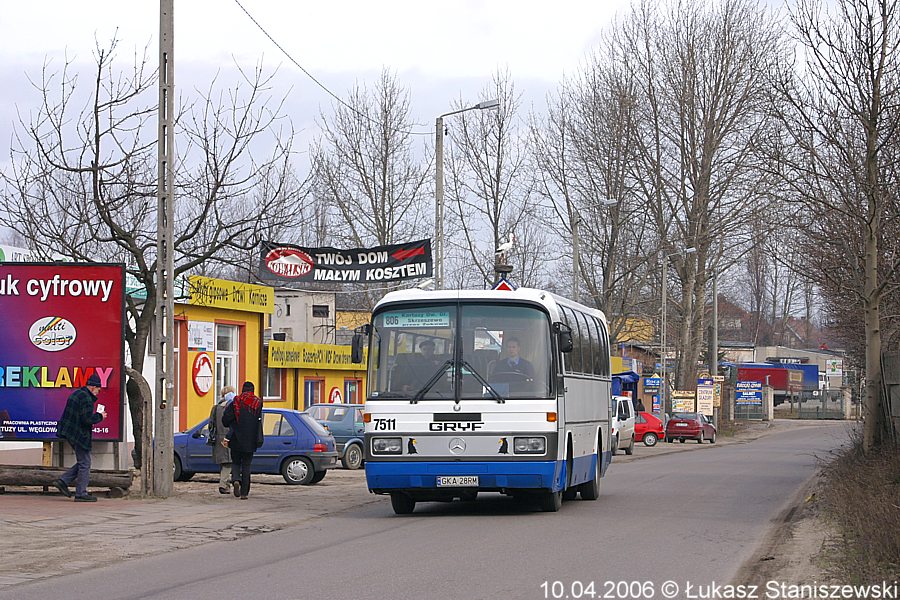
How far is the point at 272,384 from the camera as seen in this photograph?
41.7 metres

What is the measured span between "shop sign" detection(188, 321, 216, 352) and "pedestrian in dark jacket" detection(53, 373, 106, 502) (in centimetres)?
1633

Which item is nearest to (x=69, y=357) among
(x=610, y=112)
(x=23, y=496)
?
(x=23, y=496)

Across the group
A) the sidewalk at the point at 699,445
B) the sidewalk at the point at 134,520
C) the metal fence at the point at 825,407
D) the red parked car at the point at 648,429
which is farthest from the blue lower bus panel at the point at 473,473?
the metal fence at the point at 825,407

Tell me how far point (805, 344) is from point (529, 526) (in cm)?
13961

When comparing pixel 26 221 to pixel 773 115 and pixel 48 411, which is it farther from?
pixel 773 115

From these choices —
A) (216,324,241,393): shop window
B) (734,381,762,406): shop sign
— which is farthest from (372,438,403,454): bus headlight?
(734,381,762,406): shop sign

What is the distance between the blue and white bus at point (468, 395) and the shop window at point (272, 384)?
80.1ft

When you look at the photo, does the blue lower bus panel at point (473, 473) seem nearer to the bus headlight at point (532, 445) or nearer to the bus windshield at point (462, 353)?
the bus headlight at point (532, 445)

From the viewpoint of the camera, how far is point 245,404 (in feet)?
62.3

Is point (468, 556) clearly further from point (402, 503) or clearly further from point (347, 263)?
point (347, 263)

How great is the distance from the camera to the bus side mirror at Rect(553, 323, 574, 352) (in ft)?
53.6

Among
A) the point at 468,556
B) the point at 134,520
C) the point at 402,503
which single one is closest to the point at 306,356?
the point at 402,503

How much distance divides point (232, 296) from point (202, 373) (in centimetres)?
245

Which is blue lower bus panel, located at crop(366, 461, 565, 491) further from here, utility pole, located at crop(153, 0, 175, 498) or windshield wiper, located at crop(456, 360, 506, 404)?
utility pole, located at crop(153, 0, 175, 498)
